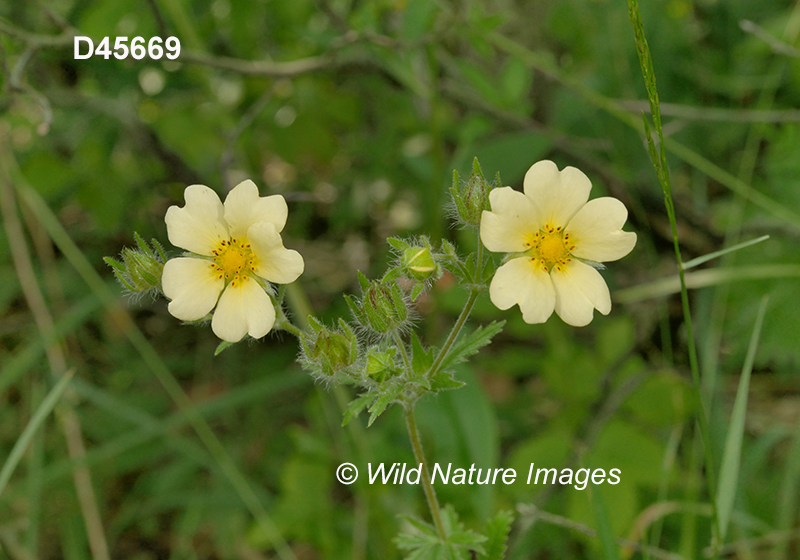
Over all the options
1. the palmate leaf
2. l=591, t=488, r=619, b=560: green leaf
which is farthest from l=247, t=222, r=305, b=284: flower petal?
l=591, t=488, r=619, b=560: green leaf

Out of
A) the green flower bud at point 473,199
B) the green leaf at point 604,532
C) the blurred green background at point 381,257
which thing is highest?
the blurred green background at point 381,257

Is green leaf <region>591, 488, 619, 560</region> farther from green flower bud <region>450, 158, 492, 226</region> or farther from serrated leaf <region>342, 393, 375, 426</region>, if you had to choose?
green flower bud <region>450, 158, 492, 226</region>

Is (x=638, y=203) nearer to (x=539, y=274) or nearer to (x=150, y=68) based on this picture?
(x=539, y=274)

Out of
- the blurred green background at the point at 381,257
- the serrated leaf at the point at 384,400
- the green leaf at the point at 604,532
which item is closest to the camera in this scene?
the serrated leaf at the point at 384,400

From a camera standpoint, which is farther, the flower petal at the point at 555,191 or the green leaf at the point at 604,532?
the green leaf at the point at 604,532

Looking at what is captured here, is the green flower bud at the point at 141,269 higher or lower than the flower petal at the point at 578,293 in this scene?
lower

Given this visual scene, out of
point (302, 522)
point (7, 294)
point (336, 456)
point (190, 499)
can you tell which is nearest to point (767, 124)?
point (336, 456)

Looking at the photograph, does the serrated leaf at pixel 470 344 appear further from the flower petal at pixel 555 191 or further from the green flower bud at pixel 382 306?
the flower petal at pixel 555 191

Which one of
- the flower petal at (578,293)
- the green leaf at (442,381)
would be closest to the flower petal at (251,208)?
the green leaf at (442,381)
